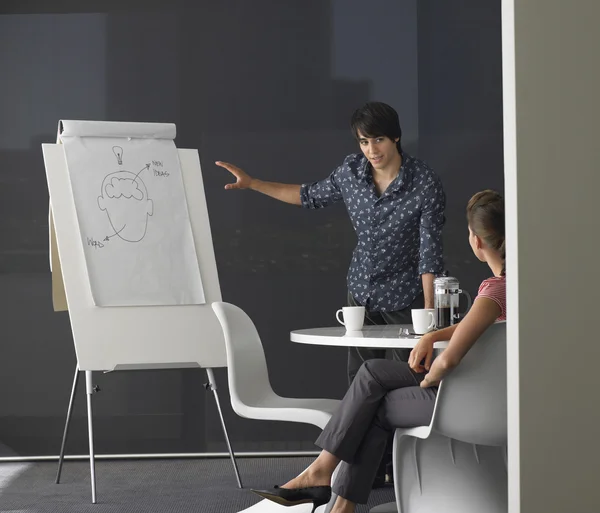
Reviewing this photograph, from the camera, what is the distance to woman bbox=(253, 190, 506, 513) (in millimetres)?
Answer: 2504

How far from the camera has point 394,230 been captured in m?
3.40

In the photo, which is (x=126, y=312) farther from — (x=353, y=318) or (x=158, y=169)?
(x=353, y=318)

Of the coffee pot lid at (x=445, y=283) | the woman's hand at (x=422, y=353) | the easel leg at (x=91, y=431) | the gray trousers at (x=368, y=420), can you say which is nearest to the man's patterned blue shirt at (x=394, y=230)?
the coffee pot lid at (x=445, y=283)

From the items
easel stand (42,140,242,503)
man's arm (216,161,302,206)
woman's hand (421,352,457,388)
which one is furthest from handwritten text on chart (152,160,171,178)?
woman's hand (421,352,457,388)

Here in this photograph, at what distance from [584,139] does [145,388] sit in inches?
131

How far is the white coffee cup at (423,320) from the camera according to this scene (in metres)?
2.57

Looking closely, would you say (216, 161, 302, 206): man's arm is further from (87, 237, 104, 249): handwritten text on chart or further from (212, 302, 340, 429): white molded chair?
(212, 302, 340, 429): white molded chair

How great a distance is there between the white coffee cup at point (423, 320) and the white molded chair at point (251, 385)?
51 cm

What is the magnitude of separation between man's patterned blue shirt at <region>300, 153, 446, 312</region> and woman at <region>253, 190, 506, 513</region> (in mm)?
770

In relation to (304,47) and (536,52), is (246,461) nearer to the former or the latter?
(304,47)

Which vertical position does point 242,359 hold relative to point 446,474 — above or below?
above

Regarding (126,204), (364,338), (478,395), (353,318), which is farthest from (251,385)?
(126,204)

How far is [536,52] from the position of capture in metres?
1.68

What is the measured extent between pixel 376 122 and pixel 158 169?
3.63 feet
